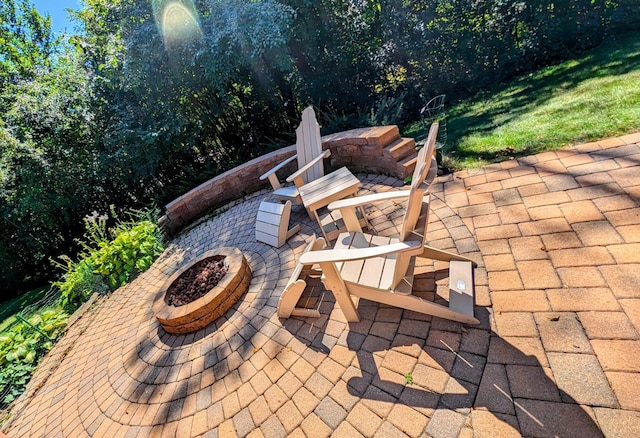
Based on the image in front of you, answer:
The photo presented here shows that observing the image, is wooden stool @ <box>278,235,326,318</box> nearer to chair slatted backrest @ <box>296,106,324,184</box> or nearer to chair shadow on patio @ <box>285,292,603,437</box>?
chair shadow on patio @ <box>285,292,603,437</box>

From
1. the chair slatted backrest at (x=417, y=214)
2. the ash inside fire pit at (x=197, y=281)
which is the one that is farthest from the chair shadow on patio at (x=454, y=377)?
the ash inside fire pit at (x=197, y=281)

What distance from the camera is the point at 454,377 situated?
166 centimetres

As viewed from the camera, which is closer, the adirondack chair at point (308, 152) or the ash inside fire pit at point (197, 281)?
the ash inside fire pit at point (197, 281)

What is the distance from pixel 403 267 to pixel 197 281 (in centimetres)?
221

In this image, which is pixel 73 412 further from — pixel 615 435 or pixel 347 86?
pixel 347 86

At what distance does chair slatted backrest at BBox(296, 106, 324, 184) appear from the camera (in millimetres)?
3896

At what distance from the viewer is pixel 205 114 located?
614 centimetres

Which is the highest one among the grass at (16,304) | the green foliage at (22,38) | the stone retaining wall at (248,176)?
the green foliage at (22,38)

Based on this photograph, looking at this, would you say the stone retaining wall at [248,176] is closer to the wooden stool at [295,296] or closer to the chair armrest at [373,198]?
the chair armrest at [373,198]

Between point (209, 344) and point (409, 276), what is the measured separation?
1.78 meters

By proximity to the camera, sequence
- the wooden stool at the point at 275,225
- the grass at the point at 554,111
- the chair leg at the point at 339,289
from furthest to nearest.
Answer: the wooden stool at the point at 275,225 → the grass at the point at 554,111 → the chair leg at the point at 339,289

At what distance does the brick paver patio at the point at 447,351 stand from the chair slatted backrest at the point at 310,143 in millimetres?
1066

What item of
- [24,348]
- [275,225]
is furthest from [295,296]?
[24,348]

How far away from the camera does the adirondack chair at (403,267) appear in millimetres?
1770
